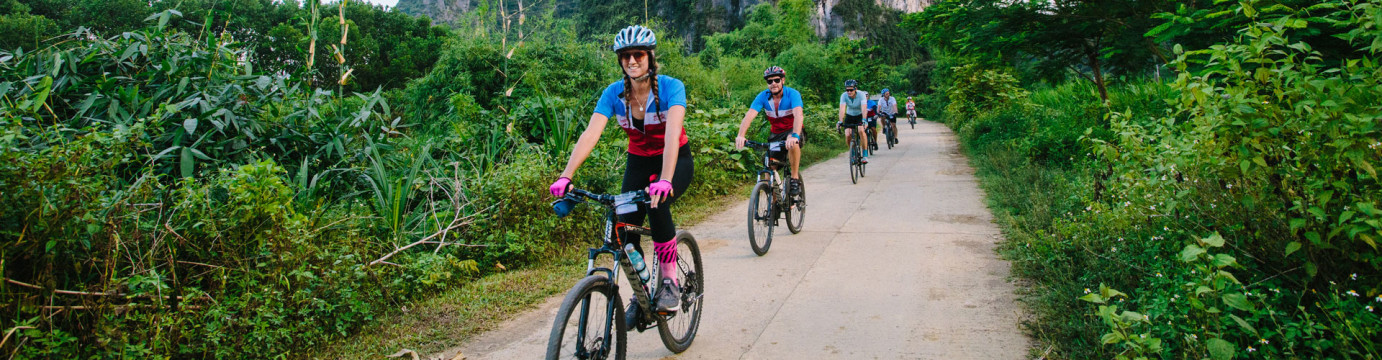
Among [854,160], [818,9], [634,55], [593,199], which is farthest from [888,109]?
[818,9]

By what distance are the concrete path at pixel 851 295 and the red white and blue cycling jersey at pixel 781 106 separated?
41.6 inches

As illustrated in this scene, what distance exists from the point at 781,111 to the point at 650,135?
376 centimetres

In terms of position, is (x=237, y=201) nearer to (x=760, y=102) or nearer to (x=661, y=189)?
(x=661, y=189)

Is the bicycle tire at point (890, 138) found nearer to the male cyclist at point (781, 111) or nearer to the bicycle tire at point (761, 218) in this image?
the male cyclist at point (781, 111)

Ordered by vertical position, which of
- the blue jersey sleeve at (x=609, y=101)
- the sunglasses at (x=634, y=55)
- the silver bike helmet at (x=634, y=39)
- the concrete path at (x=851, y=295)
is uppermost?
the silver bike helmet at (x=634, y=39)

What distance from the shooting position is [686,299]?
3730 mm

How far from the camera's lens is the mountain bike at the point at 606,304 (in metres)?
2.74

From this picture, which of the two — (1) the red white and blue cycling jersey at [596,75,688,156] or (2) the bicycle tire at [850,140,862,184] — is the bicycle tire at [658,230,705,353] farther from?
(2) the bicycle tire at [850,140,862,184]

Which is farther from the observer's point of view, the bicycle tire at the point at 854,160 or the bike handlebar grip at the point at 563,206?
the bicycle tire at the point at 854,160

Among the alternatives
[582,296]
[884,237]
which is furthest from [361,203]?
[884,237]

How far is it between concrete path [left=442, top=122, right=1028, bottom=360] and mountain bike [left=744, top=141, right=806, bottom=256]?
0.15 metres

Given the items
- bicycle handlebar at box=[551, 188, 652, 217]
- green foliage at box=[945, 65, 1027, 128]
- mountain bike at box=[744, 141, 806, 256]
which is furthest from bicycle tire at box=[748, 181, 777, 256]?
green foliage at box=[945, 65, 1027, 128]

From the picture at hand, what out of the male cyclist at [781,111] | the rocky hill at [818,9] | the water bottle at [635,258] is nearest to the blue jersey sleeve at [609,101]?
the water bottle at [635,258]

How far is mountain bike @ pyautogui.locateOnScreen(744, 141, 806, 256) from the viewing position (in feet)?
19.5
